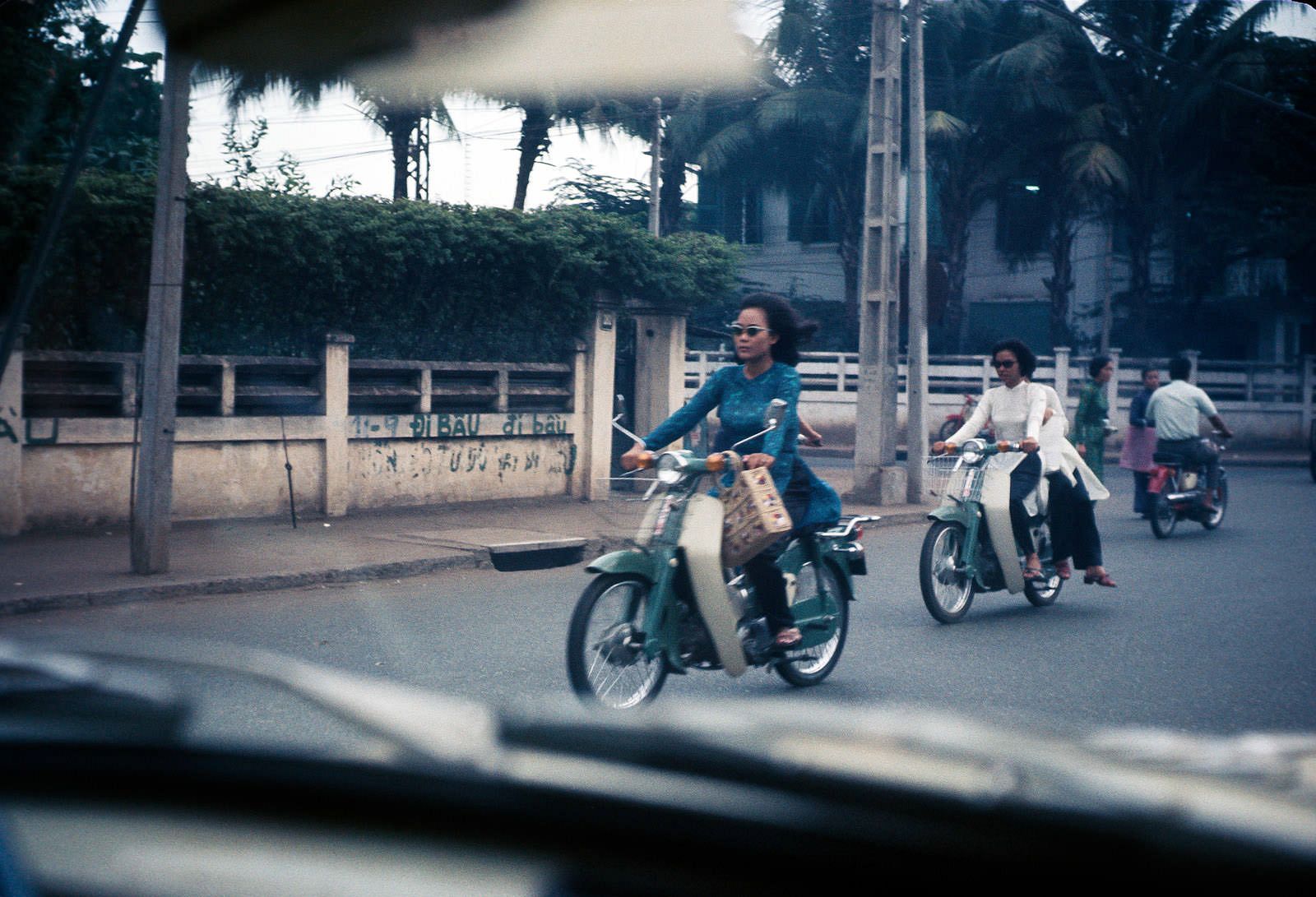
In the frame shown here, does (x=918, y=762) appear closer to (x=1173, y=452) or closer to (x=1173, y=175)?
(x=1173, y=452)

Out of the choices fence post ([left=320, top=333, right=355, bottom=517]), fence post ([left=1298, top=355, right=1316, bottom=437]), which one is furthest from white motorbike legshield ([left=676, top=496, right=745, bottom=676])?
fence post ([left=1298, top=355, right=1316, bottom=437])

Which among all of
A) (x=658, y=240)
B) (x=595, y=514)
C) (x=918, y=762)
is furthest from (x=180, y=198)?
(x=918, y=762)

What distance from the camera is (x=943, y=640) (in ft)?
23.5

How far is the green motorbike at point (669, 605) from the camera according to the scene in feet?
16.1

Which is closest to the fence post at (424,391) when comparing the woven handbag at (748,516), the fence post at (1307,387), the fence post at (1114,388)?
the woven handbag at (748,516)

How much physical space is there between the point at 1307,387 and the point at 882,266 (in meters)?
18.7

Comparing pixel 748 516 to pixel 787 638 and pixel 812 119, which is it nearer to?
pixel 787 638

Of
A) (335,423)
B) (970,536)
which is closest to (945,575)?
(970,536)

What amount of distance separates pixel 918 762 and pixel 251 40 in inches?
543

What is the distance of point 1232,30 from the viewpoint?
28656 millimetres

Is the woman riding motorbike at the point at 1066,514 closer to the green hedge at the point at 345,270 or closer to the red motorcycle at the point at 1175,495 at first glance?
the red motorcycle at the point at 1175,495

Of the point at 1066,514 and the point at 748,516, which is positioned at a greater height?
the point at 748,516

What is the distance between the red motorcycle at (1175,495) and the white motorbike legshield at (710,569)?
848 cm

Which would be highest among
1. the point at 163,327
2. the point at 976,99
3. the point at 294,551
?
the point at 976,99
